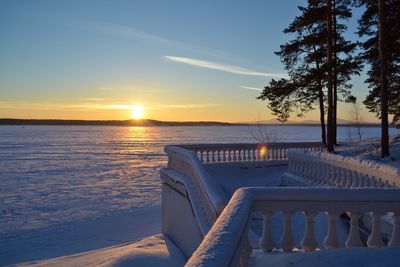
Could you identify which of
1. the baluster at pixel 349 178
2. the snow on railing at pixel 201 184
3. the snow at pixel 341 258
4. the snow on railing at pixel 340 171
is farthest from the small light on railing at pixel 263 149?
the snow at pixel 341 258

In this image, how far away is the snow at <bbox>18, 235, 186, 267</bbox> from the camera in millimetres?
10227

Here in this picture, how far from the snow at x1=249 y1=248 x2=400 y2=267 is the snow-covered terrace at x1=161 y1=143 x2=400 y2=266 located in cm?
5

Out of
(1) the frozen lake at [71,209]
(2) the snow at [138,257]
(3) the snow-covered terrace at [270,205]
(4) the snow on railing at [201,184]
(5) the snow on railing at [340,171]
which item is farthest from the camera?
(1) the frozen lake at [71,209]

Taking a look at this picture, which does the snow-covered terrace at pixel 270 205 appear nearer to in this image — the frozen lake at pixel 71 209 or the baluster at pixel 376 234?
the baluster at pixel 376 234

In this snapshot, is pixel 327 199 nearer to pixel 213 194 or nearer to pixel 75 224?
pixel 213 194

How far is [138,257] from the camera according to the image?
1066 centimetres

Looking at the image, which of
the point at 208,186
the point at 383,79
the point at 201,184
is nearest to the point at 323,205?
the point at 208,186

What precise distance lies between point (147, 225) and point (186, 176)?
29.9 ft

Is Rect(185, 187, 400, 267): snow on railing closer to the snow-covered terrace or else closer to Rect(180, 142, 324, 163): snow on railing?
the snow-covered terrace

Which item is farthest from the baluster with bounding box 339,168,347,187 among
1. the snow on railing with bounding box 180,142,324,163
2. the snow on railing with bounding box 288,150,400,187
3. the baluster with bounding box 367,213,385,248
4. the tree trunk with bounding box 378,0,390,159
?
the tree trunk with bounding box 378,0,390,159

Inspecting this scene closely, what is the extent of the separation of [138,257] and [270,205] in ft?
24.9

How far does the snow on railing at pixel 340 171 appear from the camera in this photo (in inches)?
281

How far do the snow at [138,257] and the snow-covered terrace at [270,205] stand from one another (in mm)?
325

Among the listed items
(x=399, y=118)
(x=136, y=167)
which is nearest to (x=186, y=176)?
(x=399, y=118)
